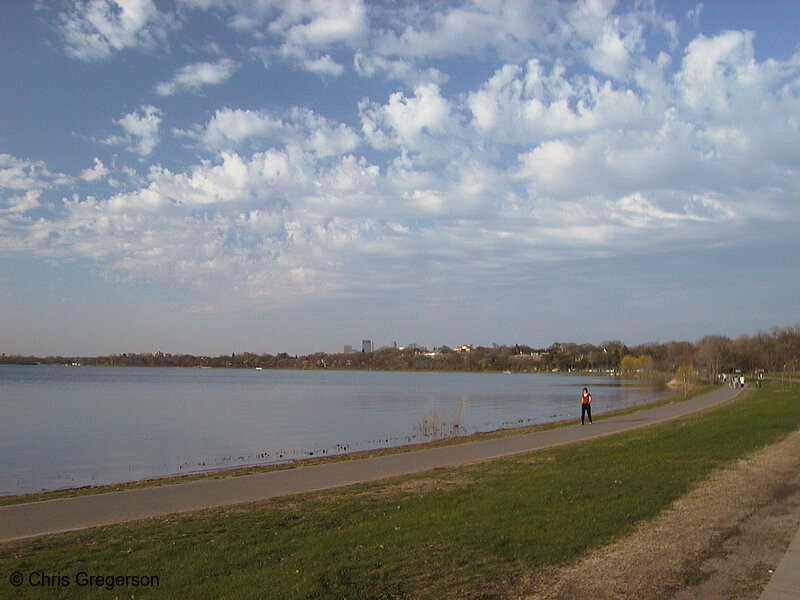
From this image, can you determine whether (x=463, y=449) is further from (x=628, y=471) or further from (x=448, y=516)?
(x=448, y=516)

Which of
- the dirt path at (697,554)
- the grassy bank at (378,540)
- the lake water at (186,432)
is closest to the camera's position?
the dirt path at (697,554)

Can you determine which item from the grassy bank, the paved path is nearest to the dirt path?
the grassy bank

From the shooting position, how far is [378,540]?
7.87 meters

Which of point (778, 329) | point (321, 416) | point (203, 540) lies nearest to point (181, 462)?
point (203, 540)

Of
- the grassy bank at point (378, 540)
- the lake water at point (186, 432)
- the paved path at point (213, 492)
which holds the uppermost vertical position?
the grassy bank at point (378, 540)

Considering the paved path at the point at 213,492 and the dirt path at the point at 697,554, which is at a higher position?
the dirt path at the point at 697,554

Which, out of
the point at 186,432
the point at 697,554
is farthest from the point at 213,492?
the point at 186,432

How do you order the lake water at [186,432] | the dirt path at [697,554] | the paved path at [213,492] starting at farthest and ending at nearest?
the lake water at [186,432] → the paved path at [213,492] → the dirt path at [697,554]

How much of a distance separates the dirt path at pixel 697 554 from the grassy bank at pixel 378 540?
0.30 metres

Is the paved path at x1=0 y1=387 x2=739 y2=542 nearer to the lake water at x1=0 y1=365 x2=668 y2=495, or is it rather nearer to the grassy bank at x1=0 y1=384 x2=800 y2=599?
the grassy bank at x1=0 y1=384 x2=800 y2=599

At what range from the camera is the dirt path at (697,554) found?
607 cm

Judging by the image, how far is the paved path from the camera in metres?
9.93

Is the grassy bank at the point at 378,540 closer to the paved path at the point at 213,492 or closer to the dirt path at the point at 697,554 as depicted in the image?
the dirt path at the point at 697,554

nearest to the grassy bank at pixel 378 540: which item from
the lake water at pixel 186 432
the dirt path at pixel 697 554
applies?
the dirt path at pixel 697 554
